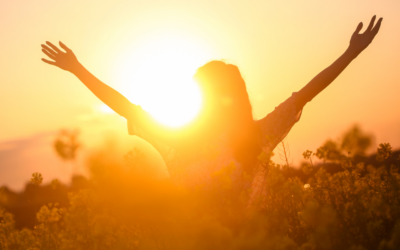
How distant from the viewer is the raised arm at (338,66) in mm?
3041

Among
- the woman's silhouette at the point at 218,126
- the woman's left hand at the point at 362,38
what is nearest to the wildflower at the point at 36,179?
the woman's silhouette at the point at 218,126

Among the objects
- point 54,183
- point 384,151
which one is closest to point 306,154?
point 384,151

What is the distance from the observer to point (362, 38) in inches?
124

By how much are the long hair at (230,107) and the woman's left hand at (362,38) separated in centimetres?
130

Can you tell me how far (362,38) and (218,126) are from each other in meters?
1.73

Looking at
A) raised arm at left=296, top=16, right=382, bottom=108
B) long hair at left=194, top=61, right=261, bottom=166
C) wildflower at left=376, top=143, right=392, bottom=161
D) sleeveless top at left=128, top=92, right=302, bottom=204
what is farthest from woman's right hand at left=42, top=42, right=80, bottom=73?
wildflower at left=376, top=143, right=392, bottom=161

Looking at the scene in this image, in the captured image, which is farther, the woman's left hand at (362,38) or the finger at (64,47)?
the finger at (64,47)

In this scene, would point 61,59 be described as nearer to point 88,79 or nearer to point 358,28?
point 88,79

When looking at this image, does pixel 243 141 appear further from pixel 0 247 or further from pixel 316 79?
pixel 0 247

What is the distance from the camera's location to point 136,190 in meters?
4.68

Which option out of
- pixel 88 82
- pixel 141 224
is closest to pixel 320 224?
pixel 88 82

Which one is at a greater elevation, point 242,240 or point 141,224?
point 141,224

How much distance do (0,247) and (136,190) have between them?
246 centimetres

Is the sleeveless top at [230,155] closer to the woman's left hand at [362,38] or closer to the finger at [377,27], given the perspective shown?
the woman's left hand at [362,38]
